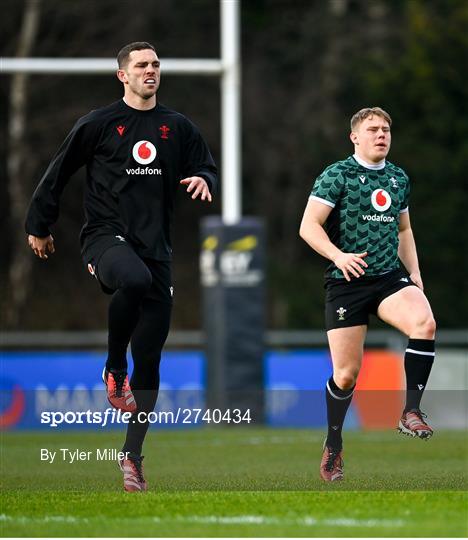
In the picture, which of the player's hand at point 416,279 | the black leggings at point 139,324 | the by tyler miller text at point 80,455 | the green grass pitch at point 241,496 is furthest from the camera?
the by tyler miller text at point 80,455

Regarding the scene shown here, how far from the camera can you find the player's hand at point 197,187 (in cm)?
734

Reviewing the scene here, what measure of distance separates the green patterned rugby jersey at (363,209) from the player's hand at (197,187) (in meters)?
0.61

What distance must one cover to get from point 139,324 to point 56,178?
0.85 m

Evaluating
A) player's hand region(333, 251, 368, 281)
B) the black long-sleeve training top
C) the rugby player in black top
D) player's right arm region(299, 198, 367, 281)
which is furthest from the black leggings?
player's hand region(333, 251, 368, 281)

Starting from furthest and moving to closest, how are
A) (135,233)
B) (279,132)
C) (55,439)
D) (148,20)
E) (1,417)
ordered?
1. (279,132)
2. (148,20)
3. (1,417)
4. (55,439)
5. (135,233)

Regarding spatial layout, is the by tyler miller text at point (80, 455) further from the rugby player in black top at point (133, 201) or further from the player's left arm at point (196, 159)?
the player's left arm at point (196, 159)

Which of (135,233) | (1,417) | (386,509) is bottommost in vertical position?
(1,417)

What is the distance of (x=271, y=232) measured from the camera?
31.0 meters

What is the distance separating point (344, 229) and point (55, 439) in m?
5.15

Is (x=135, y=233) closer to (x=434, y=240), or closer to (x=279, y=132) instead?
(x=434, y=240)

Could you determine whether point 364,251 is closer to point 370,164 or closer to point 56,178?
point 370,164

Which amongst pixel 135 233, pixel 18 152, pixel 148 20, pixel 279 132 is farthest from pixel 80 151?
pixel 279 132

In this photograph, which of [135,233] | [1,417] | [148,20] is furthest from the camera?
[148,20]

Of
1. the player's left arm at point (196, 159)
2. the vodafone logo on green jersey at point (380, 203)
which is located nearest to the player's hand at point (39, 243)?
the player's left arm at point (196, 159)
